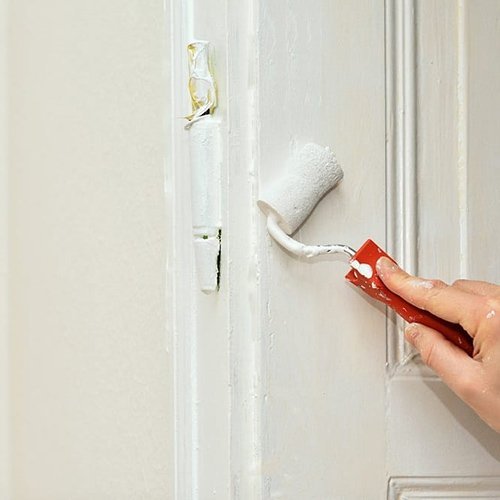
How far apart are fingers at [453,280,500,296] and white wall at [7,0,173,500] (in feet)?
0.87

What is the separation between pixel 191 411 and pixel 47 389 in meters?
0.48

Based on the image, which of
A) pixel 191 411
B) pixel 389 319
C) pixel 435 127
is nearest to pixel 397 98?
pixel 435 127

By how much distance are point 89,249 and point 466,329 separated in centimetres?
50

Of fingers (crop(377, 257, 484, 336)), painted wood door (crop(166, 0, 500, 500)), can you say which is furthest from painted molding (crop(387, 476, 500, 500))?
fingers (crop(377, 257, 484, 336))

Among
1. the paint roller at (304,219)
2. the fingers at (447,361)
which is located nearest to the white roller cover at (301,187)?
the paint roller at (304,219)

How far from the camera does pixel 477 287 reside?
2.21 ft

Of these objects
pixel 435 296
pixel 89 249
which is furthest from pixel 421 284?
pixel 89 249

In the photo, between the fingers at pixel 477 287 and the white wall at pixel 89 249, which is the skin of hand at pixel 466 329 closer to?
the fingers at pixel 477 287

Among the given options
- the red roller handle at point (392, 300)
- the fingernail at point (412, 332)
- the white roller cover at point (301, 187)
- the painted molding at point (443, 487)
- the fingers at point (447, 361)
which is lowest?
the painted molding at point (443, 487)

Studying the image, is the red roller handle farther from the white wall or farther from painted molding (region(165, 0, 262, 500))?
the white wall

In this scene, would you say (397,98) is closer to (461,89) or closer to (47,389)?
(461,89)

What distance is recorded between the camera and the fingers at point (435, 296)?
648 millimetres

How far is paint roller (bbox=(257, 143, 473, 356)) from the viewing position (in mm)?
667

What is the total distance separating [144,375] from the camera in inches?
36.3
